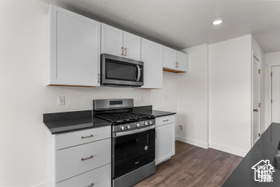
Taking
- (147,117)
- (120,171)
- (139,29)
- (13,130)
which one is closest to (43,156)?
(13,130)

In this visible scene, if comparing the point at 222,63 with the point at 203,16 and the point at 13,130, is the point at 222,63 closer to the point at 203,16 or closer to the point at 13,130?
the point at 203,16

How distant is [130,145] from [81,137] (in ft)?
2.22

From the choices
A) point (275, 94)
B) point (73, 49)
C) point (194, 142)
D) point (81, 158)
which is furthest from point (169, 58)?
point (275, 94)

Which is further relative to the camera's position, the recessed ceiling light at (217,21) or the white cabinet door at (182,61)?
the white cabinet door at (182,61)

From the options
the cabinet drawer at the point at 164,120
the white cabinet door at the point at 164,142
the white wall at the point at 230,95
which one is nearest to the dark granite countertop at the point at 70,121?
the cabinet drawer at the point at 164,120

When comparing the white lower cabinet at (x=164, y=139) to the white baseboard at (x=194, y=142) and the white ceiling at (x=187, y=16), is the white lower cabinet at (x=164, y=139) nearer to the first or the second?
the white baseboard at (x=194, y=142)

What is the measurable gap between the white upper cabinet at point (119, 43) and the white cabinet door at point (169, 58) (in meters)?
0.73

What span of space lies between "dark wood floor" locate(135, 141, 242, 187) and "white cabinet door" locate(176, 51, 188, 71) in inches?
73.5

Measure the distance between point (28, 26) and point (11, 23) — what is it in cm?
15

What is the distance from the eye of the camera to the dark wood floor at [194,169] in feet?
6.87

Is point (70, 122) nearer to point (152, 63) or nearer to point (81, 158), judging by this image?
point (81, 158)

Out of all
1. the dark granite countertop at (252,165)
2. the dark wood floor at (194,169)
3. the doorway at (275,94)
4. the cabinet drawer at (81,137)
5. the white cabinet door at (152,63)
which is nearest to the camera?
the dark granite countertop at (252,165)

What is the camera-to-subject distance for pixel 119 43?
7.29ft

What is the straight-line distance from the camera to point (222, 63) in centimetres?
323
